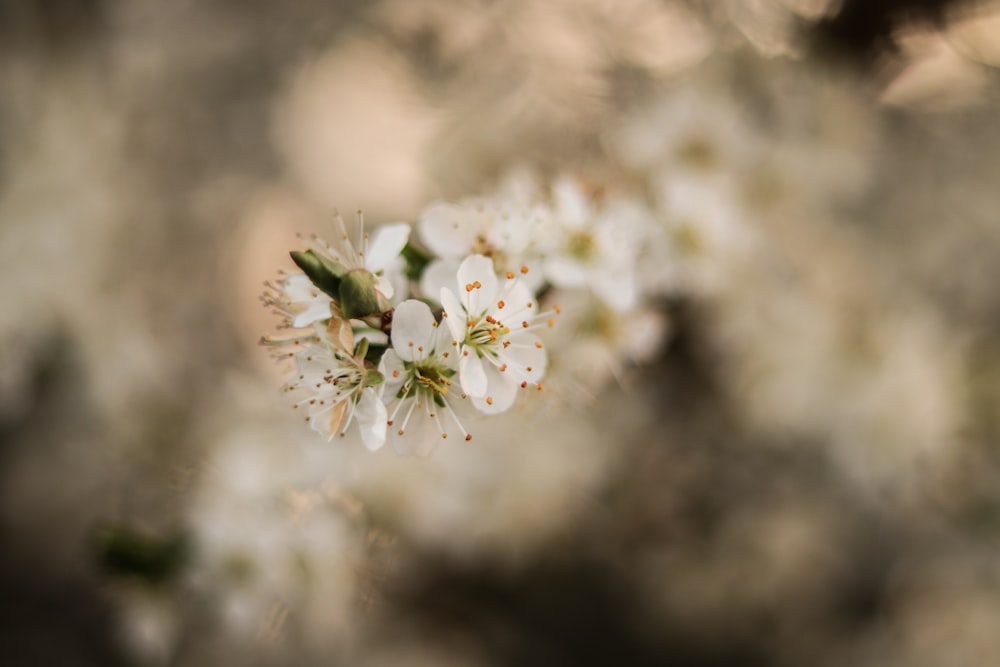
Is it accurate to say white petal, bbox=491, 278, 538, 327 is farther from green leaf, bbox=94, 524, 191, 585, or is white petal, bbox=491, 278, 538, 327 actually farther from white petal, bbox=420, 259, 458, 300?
green leaf, bbox=94, 524, 191, 585

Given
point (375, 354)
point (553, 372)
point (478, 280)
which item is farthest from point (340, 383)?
point (553, 372)

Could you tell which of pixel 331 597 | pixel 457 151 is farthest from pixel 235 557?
pixel 457 151

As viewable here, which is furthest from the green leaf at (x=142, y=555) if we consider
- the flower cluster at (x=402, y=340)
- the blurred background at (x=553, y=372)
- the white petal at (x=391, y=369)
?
the white petal at (x=391, y=369)

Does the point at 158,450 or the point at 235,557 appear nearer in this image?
the point at 235,557

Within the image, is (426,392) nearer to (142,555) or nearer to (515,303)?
(515,303)

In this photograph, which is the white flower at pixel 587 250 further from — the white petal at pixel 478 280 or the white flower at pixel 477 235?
the white petal at pixel 478 280

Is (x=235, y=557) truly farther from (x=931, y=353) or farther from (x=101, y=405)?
(x=931, y=353)

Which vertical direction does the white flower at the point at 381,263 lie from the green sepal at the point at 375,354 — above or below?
above
